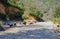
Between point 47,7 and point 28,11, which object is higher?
point 28,11

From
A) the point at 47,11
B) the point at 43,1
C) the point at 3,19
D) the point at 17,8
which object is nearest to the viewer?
the point at 3,19

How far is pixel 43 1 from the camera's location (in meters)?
71.8

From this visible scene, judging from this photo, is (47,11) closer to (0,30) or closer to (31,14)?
(31,14)

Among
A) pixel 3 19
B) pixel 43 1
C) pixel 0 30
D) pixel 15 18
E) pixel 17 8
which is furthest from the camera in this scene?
pixel 43 1

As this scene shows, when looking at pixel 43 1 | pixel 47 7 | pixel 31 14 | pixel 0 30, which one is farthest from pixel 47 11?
pixel 0 30

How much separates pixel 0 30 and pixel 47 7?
4480 centimetres

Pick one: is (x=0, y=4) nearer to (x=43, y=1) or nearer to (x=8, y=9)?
(x=8, y=9)

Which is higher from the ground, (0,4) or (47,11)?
(0,4)

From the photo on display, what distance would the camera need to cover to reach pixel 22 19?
36.4 meters

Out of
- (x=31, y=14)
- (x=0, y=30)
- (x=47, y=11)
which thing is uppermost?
(x=0, y=30)

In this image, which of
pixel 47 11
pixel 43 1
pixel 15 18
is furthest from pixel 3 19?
pixel 43 1

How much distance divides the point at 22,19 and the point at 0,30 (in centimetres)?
1469

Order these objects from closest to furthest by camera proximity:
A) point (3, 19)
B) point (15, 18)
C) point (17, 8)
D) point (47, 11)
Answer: point (3, 19)
point (15, 18)
point (17, 8)
point (47, 11)

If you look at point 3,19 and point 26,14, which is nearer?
point 3,19
